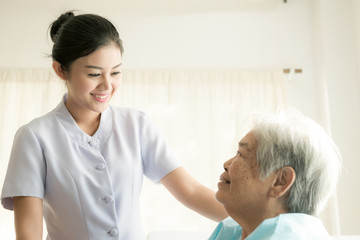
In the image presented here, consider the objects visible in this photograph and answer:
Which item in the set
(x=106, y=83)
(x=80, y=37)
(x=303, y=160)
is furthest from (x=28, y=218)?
(x=303, y=160)

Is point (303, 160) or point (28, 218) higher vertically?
point (303, 160)

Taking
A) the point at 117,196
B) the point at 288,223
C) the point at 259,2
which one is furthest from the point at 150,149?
the point at 259,2

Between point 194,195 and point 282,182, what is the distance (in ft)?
1.32

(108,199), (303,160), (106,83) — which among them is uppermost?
(106,83)

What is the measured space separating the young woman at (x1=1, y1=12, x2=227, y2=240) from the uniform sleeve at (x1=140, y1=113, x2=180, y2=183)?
5 centimetres

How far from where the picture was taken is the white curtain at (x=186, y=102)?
13.3 ft

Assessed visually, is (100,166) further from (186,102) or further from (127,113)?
(186,102)

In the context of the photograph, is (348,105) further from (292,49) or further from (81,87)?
(81,87)

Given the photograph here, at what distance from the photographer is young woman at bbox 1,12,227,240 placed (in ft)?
4.13

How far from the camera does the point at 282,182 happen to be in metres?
1.14

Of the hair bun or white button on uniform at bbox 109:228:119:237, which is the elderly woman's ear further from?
the hair bun

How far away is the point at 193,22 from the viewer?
4.32m

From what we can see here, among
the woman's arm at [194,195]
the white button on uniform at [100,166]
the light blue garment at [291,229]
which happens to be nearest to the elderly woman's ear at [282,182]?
the light blue garment at [291,229]

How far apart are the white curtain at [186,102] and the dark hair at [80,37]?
2.76 m
